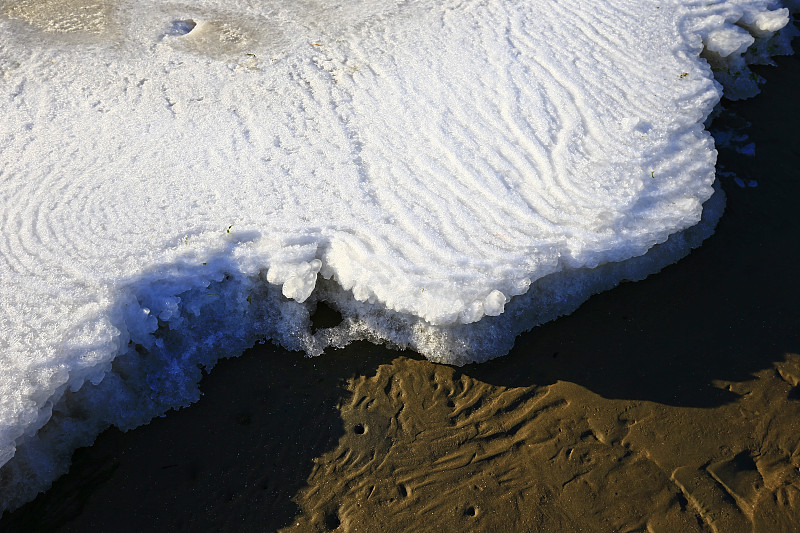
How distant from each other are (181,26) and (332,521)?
5001 mm

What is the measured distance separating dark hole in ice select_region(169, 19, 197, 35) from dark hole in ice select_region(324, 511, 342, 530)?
4.82 meters

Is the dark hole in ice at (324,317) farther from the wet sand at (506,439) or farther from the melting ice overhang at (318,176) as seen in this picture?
the wet sand at (506,439)

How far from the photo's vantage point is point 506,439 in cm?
383

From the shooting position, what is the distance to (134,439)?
12.7 feet

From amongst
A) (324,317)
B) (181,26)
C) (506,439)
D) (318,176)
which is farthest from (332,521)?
(181,26)

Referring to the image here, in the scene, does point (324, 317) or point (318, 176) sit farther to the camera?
point (318, 176)

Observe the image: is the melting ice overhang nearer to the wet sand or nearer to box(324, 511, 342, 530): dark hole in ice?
the wet sand

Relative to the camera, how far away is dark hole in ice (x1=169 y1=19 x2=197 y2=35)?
609cm

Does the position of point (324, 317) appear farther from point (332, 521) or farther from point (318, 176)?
point (332, 521)

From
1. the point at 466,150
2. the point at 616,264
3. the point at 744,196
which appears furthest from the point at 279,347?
the point at 744,196

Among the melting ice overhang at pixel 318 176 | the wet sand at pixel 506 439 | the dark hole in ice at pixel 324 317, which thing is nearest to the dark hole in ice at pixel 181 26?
the melting ice overhang at pixel 318 176

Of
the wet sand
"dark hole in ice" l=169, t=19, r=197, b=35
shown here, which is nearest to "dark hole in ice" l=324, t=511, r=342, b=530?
the wet sand

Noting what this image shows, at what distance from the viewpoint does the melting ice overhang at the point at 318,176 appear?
399 cm

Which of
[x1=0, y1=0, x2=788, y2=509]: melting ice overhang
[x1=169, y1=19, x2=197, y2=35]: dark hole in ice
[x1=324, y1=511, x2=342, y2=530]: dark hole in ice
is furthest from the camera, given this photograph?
[x1=169, y1=19, x2=197, y2=35]: dark hole in ice
